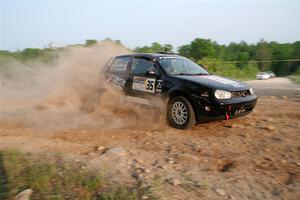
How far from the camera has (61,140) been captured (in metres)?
5.62

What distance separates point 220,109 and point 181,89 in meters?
0.88

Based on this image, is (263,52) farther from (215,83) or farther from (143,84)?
(215,83)

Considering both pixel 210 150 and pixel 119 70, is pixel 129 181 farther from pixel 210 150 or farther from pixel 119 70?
pixel 119 70

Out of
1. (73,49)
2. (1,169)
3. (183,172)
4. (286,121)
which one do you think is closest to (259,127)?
(286,121)

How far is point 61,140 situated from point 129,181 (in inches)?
89.3

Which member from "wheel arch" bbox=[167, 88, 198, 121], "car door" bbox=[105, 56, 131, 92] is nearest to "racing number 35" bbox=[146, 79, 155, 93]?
"wheel arch" bbox=[167, 88, 198, 121]

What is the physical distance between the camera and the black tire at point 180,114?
20.2 ft

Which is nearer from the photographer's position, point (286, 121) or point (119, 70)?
point (286, 121)

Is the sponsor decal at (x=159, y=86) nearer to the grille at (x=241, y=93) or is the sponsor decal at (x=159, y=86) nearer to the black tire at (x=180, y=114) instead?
the black tire at (x=180, y=114)

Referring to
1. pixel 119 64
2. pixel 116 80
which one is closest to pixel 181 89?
pixel 116 80

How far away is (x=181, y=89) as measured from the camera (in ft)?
20.6

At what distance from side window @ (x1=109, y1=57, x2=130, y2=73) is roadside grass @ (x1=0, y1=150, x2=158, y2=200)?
3.67 metres

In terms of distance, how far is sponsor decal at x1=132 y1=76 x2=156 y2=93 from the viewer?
6.83 m

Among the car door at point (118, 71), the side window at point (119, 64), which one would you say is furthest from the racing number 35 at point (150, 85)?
the side window at point (119, 64)
